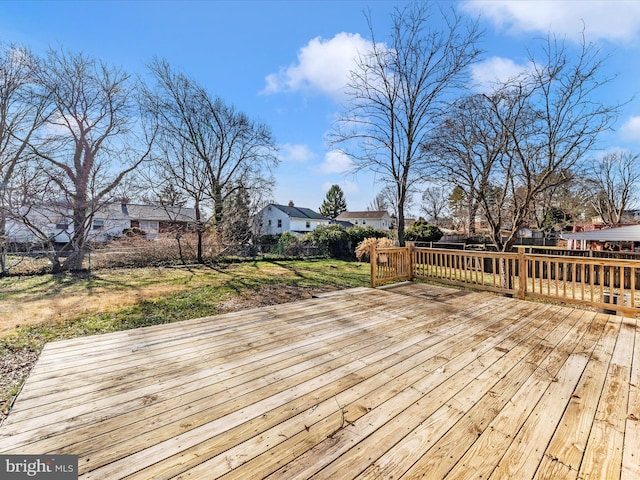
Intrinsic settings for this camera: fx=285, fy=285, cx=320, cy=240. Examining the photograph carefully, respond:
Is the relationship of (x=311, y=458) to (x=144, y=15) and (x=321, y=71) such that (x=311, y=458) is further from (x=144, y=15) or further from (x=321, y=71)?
(x=321, y=71)

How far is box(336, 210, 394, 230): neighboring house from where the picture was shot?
136ft

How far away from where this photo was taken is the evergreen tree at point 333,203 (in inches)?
1762

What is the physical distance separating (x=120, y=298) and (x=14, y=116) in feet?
24.5

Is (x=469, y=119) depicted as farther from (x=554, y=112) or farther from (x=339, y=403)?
(x=339, y=403)

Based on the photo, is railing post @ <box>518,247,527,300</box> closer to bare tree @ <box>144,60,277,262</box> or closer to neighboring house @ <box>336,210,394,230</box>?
bare tree @ <box>144,60,277,262</box>

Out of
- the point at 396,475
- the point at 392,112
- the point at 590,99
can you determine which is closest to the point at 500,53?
the point at 590,99

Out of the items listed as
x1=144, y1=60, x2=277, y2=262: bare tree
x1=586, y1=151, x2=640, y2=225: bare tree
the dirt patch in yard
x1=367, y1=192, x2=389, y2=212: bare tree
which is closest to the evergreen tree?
x1=367, y1=192, x2=389, y2=212: bare tree

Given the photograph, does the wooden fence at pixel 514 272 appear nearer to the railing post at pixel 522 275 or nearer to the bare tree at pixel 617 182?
the railing post at pixel 522 275

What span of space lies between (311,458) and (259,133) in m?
13.8

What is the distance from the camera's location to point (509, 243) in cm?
633

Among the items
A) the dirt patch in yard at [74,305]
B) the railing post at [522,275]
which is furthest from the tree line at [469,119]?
the dirt patch in yard at [74,305]

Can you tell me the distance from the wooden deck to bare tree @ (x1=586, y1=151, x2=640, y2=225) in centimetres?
2740

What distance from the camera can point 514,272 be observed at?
4.89m

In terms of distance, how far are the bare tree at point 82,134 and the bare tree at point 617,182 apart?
98.5 ft
